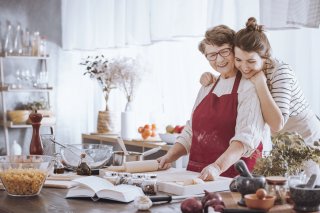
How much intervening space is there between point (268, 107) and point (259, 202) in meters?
0.90

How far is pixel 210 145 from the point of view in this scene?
2801 mm

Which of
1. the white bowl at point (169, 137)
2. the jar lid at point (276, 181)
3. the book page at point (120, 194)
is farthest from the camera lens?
the white bowl at point (169, 137)

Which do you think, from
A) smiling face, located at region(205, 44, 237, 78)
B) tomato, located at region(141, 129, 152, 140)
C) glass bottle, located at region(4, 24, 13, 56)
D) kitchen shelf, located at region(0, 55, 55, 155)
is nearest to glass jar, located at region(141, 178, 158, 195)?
smiling face, located at region(205, 44, 237, 78)

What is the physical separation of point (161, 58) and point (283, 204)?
129 inches

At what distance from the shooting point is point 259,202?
5.94ft

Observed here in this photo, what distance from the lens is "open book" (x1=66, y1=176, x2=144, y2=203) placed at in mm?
2074

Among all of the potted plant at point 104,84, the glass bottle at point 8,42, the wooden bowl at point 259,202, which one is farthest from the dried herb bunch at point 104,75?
the wooden bowl at point 259,202

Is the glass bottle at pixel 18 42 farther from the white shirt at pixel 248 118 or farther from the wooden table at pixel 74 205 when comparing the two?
the wooden table at pixel 74 205

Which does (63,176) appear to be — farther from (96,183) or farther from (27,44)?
(27,44)

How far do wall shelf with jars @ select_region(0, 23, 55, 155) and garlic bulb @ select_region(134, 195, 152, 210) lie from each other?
3948 millimetres

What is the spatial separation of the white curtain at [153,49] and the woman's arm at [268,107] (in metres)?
1.13

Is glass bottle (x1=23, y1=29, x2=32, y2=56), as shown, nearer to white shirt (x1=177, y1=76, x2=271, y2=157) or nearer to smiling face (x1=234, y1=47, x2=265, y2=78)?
white shirt (x1=177, y1=76, x2=271, y2=157)

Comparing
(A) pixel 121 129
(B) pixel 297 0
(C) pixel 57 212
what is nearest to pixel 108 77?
(A) pixel 121 129

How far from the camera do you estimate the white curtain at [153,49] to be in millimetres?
3855
